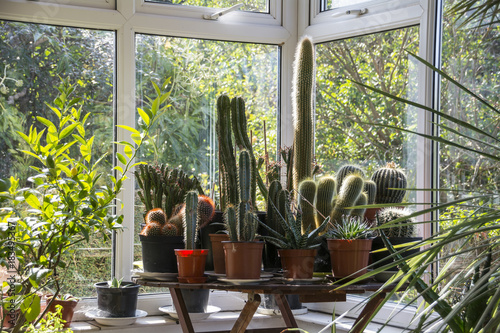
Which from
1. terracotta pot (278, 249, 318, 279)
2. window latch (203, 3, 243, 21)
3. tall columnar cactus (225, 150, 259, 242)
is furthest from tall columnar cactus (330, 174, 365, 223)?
window latch (203, 3, 243, 21)

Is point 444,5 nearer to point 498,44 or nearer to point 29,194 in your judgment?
point 498,44

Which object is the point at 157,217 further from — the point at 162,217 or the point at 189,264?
the point at 189,264

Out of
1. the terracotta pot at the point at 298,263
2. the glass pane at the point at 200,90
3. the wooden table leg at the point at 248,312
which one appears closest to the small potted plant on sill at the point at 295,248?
the terracotta pot at the point at 298,263

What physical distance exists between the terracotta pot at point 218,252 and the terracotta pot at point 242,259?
190 mm

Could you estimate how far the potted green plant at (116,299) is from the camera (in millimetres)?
2506

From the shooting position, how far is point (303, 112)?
2459 millimetres

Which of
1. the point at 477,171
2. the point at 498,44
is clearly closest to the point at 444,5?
the point at 498,44

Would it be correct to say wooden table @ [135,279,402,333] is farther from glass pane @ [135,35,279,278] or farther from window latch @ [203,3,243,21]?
window latch @ [203,3,243,21]

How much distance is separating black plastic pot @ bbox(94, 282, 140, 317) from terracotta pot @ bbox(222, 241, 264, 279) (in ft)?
2.51

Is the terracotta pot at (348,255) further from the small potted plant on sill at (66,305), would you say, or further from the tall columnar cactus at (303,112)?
the small potted plant on sill at (66,305)

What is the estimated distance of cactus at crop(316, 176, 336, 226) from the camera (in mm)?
2186

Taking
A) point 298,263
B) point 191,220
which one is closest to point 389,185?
point 298,263

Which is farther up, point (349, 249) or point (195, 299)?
point (349, 249)

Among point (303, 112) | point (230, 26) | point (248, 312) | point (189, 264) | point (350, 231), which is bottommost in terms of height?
point (248, 312)
